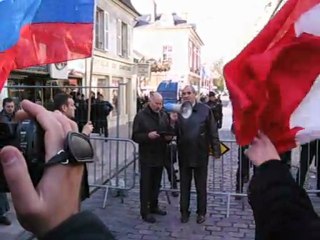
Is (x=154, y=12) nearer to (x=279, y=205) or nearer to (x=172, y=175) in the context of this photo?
(x=172, y=175)

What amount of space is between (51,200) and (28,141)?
0.25 m

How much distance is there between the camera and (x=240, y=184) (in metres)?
7.00

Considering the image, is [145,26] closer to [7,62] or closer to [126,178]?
[126,178]

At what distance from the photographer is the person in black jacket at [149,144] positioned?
242 inches

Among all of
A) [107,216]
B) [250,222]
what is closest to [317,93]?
[250,222]

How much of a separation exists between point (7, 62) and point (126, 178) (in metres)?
4.79

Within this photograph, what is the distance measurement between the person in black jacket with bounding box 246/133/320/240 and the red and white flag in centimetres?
17

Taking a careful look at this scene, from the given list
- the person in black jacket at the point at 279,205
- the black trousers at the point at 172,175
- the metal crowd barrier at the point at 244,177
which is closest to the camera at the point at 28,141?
the person in black jacket at the point at 279,205

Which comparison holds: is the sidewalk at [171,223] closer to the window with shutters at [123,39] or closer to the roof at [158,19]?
the window with shutters at [123,39]

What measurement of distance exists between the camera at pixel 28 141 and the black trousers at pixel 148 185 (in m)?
4.98

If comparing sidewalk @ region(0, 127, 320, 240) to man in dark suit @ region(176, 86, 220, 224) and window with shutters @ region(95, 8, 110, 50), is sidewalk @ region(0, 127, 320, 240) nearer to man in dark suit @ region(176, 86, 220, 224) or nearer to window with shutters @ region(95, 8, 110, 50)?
man in dark suit @ region(176, 86, 220, 224)

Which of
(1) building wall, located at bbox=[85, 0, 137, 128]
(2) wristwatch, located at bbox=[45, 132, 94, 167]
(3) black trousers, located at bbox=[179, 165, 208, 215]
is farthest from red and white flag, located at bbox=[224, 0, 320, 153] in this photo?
(1) building wall, located at bbox=[85, 0, 137, 128]

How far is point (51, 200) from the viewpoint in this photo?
880 mm

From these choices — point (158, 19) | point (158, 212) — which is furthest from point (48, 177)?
point (158, 19)
